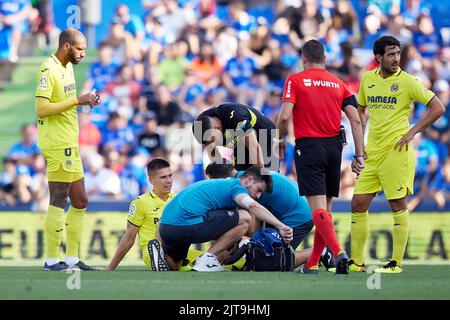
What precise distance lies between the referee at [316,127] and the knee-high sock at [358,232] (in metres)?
0.50

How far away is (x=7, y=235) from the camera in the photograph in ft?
53.0

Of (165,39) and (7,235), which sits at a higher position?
(165,39)

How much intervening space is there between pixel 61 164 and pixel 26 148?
8.01 meters

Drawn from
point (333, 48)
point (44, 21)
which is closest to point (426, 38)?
point (333, 48)

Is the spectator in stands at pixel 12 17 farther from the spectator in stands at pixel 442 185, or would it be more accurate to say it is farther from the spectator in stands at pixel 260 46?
the spectator in stands at pixel 442 185

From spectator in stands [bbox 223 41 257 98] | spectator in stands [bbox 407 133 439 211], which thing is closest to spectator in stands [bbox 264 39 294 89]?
spectator in stands [bbox 223 41 257 98]

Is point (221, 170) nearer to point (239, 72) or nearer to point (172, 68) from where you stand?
point (239, 72)

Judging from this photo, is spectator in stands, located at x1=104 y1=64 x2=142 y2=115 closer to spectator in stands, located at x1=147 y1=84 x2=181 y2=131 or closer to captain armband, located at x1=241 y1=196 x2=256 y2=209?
spectator in stands, located at x1=147 y1=84 x2=181 y2=131

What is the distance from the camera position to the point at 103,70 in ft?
67.2

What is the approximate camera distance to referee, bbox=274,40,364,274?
403 inches

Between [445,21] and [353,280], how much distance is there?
501 inches

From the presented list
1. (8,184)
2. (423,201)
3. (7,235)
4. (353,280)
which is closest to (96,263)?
(7,235)

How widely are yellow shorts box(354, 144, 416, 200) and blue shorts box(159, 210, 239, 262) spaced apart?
138 centimetres
